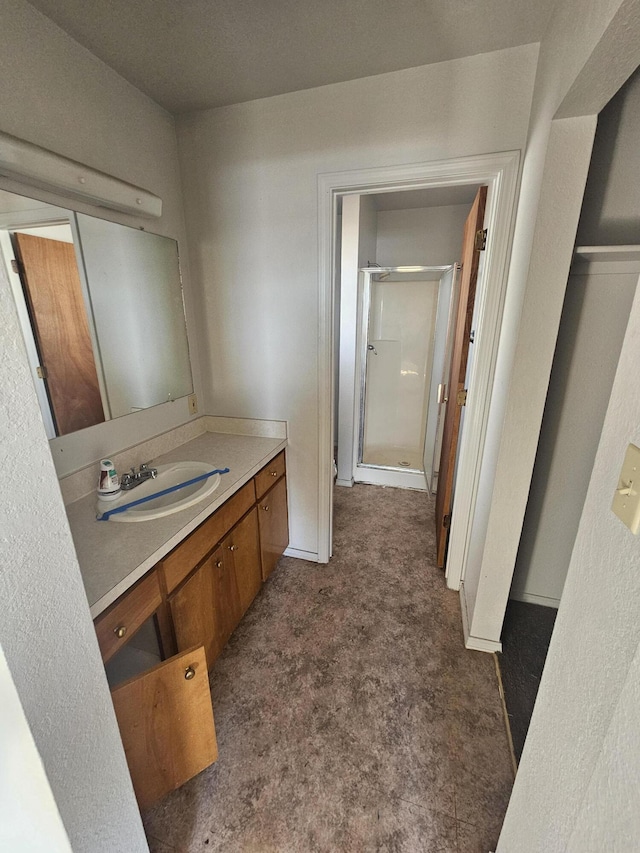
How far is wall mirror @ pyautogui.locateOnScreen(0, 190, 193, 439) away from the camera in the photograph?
119 cm

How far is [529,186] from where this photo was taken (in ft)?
4.30

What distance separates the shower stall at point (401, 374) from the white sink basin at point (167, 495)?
5.87 ft

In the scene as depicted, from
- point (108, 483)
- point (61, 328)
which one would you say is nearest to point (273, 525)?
point (108, 483)

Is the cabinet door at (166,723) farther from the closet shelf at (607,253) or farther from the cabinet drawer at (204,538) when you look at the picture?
the closet shelf at (607,253)

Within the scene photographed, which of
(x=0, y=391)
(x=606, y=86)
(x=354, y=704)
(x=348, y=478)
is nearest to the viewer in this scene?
(x=0, y=391)

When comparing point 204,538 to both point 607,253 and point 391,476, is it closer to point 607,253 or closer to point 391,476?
point 607,253

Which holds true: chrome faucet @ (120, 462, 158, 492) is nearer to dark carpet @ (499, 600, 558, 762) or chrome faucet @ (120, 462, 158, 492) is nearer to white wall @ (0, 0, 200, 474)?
white wall @ (0, 0, 200, 474)

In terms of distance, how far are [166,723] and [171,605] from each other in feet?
1.01

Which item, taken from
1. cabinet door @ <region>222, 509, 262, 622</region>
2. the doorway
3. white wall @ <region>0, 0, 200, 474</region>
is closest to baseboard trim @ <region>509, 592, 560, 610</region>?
the doorway

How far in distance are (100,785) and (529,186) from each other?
213 cm

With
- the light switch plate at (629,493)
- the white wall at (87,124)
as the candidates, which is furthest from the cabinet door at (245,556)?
the light switch plate at (629,493)

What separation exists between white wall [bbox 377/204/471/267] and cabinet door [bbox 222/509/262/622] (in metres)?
2.92

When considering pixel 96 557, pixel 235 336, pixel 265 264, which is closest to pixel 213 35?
pixel 265 264

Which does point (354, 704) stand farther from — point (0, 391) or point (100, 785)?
point (0, 391)
